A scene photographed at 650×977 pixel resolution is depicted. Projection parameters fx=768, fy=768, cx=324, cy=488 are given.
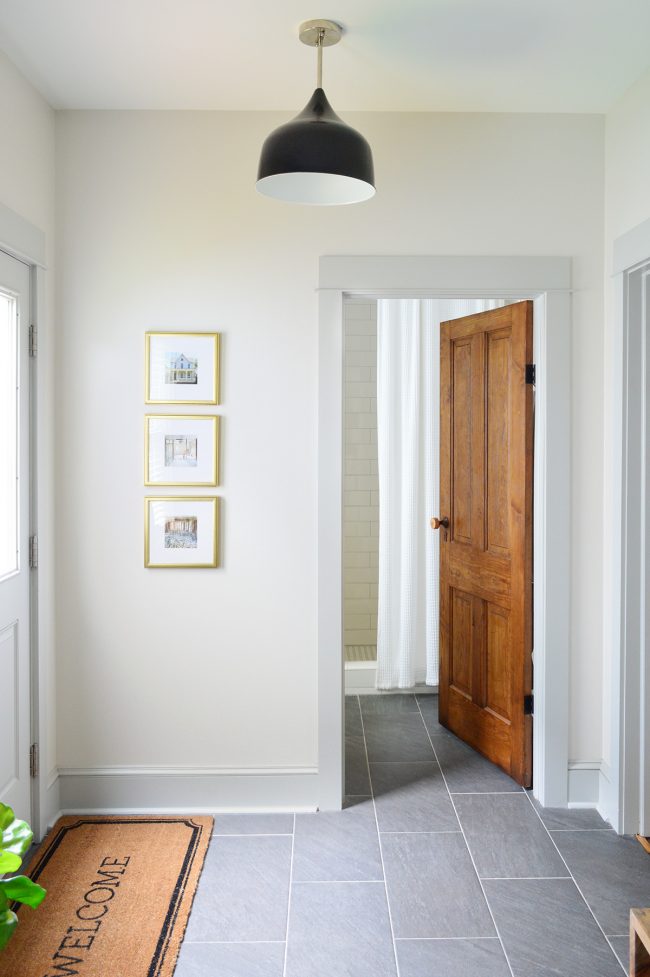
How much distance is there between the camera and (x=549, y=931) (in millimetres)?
2338

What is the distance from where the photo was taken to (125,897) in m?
2.50

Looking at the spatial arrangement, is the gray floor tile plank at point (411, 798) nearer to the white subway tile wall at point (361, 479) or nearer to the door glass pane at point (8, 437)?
the white subway tile wall at point (361, 479)

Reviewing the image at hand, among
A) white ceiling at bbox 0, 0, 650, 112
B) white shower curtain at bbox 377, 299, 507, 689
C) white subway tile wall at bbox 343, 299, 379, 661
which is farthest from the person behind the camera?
white subway tile wall at bbox 343, 299, 379, 661

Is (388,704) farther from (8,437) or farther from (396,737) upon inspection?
(8,437)

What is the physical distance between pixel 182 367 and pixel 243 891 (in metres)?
1.91

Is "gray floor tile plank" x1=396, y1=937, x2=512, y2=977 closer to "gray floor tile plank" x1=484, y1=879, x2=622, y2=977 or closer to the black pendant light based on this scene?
"gray floor tile plank" x1=484, y1=879, x2=622, y2=977

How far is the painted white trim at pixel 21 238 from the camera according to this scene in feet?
8.39

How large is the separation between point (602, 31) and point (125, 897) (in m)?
3.18

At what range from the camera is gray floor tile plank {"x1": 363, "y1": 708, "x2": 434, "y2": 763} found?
3.64 m

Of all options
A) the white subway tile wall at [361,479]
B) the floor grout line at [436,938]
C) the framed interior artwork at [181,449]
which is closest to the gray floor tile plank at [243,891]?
the floor grout line at [436,938]

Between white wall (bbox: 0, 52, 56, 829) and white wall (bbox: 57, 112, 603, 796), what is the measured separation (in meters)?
0.06

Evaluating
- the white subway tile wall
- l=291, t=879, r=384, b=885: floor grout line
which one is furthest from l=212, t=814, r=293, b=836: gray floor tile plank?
the white subway tile wall

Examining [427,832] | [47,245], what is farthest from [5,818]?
[47,245]

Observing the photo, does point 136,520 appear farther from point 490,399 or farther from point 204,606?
point 490,399
